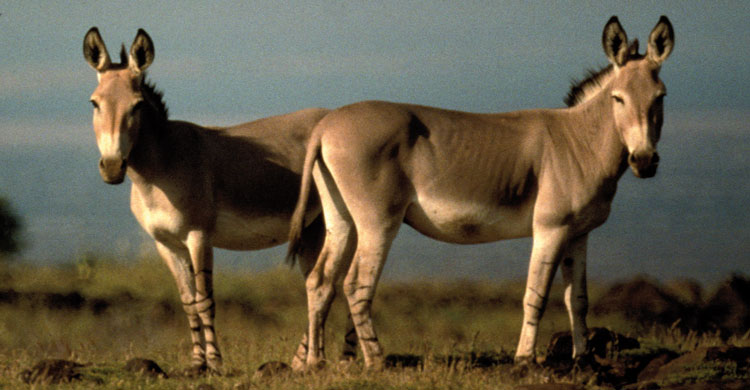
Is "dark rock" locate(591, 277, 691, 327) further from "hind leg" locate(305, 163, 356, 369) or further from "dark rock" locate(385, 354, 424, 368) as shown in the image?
"hind leg" locate(305, 163, 356, 369)

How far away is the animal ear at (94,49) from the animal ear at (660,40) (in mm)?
5670

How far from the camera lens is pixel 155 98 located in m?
9.59

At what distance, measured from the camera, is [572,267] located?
9.65 metres

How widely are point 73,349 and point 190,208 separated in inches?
129

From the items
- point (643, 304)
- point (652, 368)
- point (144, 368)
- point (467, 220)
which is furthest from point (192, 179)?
point (643, 304)

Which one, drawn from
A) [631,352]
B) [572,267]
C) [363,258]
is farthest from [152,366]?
[631,352]

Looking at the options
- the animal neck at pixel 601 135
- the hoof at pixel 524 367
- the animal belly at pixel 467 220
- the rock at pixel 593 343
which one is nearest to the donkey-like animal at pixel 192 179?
the animal belly at pixel 467 220

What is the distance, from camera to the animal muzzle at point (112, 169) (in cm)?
866

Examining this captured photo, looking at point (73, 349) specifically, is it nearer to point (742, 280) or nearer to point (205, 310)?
point (205, 310)

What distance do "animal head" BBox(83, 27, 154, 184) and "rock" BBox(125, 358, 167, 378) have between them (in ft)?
6.82

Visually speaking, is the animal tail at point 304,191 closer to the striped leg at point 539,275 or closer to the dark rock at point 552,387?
the striped leg at point 539,275

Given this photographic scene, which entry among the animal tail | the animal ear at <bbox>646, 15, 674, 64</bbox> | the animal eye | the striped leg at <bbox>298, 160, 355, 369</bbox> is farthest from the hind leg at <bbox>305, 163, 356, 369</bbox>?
the animal ear at <bbox>646, 15, 674, 64</bbox>

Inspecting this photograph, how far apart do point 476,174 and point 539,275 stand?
1.21 m

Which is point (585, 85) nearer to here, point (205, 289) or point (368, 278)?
Answer: point (368, 278)
